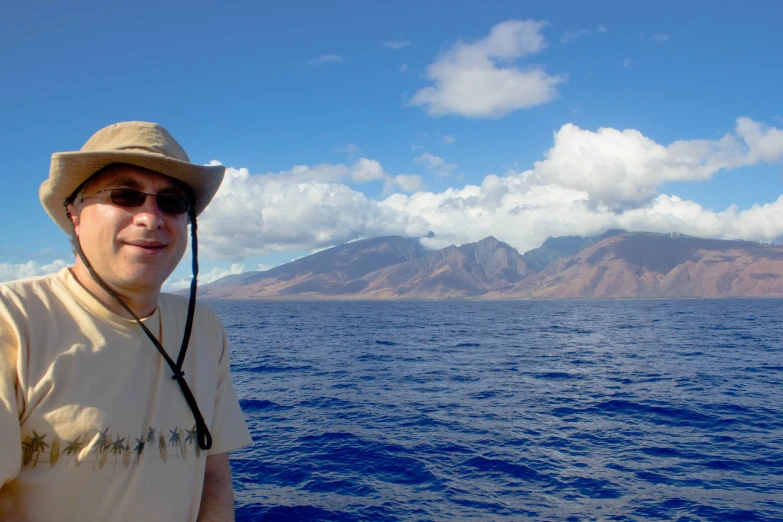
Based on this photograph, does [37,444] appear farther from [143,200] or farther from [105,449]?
[143,200]

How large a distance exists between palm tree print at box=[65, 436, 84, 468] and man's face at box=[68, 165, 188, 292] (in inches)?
30.0

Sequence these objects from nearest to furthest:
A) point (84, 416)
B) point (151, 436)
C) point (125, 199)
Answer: point (84, 416), point (151, 436), point (125, 199)

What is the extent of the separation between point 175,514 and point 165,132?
205 cm

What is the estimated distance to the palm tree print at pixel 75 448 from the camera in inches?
81.8

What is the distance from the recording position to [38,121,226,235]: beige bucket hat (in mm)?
2330

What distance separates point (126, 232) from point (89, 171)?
1.32 feet

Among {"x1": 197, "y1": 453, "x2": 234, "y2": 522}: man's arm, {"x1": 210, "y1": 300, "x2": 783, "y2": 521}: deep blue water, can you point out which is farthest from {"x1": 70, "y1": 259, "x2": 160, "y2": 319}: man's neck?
{"x1": 210, "y1": 300, "x2": 783, "y2": 521}: deep blue water

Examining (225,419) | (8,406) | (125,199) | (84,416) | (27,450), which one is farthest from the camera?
(225,419)

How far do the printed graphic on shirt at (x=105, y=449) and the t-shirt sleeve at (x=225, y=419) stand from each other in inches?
16.7

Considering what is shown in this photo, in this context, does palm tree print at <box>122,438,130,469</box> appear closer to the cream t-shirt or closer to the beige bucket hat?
the cream t-shirt

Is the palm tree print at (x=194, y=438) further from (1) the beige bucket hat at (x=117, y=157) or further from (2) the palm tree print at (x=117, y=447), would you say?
(1) the beige bucket hat at (x=117, y=157)

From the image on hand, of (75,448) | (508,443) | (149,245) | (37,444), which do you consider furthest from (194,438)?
(508,443)

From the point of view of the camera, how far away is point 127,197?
247cm

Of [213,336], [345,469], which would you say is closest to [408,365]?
[345,469]
